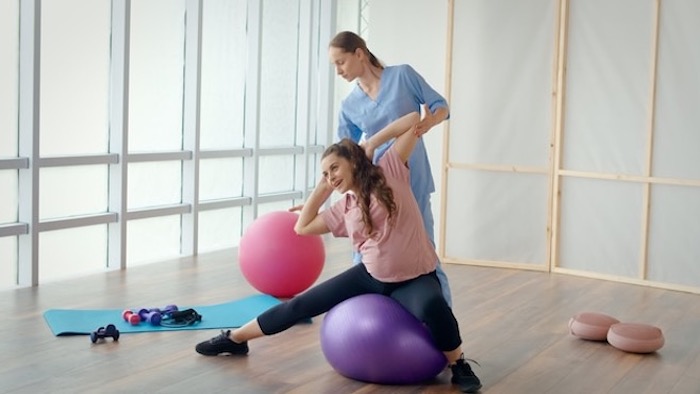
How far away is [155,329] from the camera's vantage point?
4.64 metres

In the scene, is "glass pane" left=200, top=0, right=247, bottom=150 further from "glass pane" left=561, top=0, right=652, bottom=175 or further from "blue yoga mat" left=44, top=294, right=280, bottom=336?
"glass pane" left=561, top=0, right=652, bottom=175

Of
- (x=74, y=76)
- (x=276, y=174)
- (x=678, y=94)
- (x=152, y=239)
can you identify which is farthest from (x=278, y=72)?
(x=678, y=94)

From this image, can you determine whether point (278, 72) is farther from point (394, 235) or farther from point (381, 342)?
point (381, 342)

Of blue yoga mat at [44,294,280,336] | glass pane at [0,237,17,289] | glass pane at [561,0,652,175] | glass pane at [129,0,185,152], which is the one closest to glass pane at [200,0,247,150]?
glass pane at [129,0,185,152]

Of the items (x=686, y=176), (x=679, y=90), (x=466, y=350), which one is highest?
(x=679, y=90)

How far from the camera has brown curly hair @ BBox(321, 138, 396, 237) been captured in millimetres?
3703

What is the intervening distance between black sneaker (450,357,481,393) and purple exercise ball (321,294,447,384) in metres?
0.06

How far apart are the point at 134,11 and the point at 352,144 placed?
10.7 ft

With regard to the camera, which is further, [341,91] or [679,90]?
[341,91]

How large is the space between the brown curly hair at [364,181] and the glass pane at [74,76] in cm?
281

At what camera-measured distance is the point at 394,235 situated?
3.75 meters

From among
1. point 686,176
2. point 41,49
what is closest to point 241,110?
point 41,49

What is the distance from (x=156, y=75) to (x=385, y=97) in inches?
116

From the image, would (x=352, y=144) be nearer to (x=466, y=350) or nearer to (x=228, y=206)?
(x=466, y=350)
